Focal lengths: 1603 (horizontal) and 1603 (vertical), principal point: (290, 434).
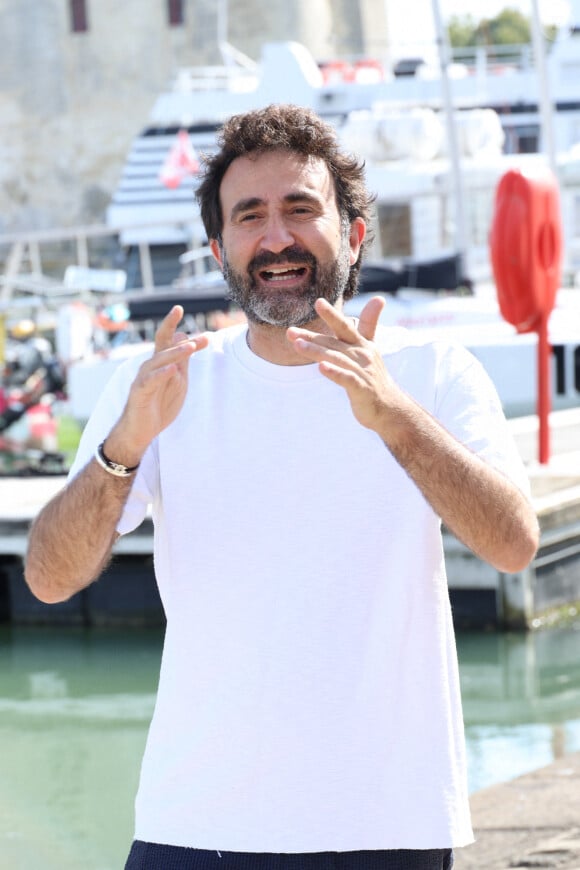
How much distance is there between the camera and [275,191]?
6.80 feet

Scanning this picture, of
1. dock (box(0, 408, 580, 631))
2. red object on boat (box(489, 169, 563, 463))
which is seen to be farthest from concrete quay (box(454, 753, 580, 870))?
red object on boat (box(489, 169, 563, 463))

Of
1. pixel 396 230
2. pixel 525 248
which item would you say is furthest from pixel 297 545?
pixel 396 230

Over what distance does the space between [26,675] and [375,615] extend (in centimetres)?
587

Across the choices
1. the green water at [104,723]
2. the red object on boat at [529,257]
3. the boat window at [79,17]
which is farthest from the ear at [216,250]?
the boat window at [79,17]

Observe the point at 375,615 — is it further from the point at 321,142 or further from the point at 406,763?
the point at 321,142

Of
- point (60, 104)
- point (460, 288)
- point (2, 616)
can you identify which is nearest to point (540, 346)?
point (2, 616)

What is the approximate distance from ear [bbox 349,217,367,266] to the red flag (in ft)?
89.9

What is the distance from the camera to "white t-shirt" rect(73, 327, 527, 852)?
6.19ft

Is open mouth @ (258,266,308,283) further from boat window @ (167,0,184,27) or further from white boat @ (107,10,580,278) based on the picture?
boat window @ (167,0,184,27)

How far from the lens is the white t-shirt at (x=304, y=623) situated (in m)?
1.89

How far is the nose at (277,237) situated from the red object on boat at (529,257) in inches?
264

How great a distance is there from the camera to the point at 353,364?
184cm

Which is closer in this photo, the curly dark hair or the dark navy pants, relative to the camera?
the dark navy pants

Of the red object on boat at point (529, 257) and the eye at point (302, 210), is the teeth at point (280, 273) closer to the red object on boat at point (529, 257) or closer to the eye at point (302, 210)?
the eye at point (302, 210)
